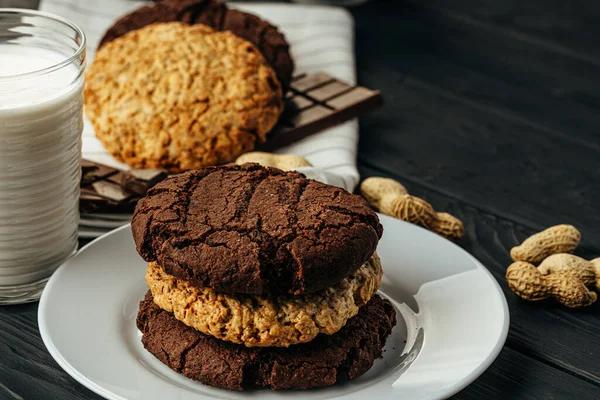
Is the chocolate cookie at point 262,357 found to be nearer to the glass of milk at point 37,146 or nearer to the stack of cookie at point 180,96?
the glass of milk at point 37,146

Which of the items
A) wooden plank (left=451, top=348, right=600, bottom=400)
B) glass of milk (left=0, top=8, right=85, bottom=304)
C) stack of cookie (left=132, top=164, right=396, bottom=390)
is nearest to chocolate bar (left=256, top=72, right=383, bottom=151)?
glass of milk (left=0, top=8, right=85, bottom=304)

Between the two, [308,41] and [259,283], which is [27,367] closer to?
[259,283]

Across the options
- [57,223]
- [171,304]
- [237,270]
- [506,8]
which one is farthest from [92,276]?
[506,8]

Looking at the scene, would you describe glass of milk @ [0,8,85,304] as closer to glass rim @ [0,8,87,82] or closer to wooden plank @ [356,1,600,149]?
glass rim @ [0,8,87,82]

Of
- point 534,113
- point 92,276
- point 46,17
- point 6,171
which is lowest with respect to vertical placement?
point 534,113

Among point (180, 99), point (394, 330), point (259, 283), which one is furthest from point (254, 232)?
point (180, 99)

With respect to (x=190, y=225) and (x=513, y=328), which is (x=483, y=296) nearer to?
(x=513, y=328)
